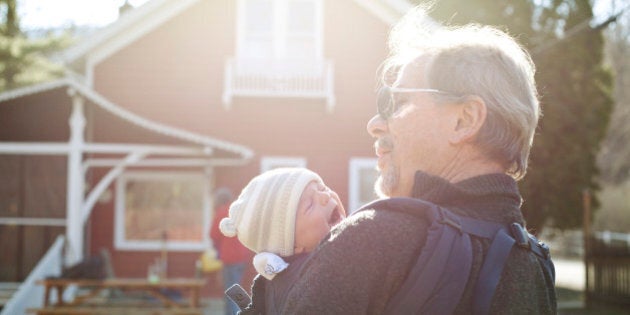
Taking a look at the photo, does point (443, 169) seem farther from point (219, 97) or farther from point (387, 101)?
point (219, 97)

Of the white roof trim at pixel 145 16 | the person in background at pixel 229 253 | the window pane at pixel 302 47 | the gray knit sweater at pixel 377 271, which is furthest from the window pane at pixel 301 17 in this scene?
the gray knit sweater at pixel 377 271

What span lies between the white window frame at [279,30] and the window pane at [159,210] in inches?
121

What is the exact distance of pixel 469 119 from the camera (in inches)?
72.3

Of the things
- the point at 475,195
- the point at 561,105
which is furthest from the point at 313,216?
the point at 561,105

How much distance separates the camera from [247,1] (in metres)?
16.2

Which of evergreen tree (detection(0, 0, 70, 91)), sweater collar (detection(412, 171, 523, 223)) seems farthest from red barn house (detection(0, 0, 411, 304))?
sweater collar (detection(412, 171, 523, 223))

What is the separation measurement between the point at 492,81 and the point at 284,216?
0.66 m

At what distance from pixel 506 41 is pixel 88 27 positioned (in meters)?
49.0

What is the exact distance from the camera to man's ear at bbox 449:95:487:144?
5.97 ft

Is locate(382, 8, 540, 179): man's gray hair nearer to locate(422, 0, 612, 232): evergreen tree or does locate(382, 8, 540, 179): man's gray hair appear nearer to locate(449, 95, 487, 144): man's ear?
locate(449, 95, 487, 144): man's ear

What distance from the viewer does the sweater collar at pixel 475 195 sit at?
1719mm

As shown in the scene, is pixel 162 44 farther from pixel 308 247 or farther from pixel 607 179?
pixel 607 179

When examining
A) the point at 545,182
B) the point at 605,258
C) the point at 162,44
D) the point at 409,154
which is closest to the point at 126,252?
the point at 162,44

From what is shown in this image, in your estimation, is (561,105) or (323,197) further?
(561,105)
